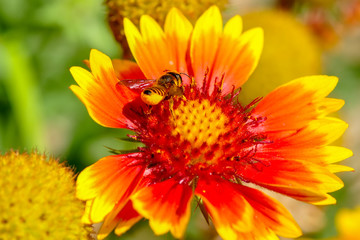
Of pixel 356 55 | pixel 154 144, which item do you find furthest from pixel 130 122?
pixel 356 55

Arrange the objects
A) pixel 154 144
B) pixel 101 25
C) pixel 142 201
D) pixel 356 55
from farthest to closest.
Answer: pixel 356 55, pixel 101 25, pixel 154 144, pixel 142 201

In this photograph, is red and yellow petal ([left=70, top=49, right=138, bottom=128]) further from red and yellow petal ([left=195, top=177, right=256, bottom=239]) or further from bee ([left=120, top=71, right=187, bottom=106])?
red and yellow petal ([left=195, top=177, right=256, bottom=239])

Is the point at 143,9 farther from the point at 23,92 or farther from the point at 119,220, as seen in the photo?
the point at 23,92

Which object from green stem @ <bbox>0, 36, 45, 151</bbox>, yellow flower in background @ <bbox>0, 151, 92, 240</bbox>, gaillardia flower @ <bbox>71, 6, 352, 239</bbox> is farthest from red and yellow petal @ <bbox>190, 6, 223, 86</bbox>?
green stem @ <bbox>0, 36, 45, 151</bbox>

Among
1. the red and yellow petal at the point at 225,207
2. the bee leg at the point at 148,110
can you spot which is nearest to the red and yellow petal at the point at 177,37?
the bee leg at the point at 148,110

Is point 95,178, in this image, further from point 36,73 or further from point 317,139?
point 36,73

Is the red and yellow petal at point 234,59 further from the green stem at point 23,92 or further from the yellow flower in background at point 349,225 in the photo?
the green stem at point 23,92

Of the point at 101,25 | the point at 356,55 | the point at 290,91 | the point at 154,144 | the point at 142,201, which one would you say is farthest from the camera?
the point at 356,55

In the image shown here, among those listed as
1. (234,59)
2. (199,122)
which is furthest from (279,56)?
(199,122)

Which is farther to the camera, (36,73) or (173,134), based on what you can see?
(36,73)
